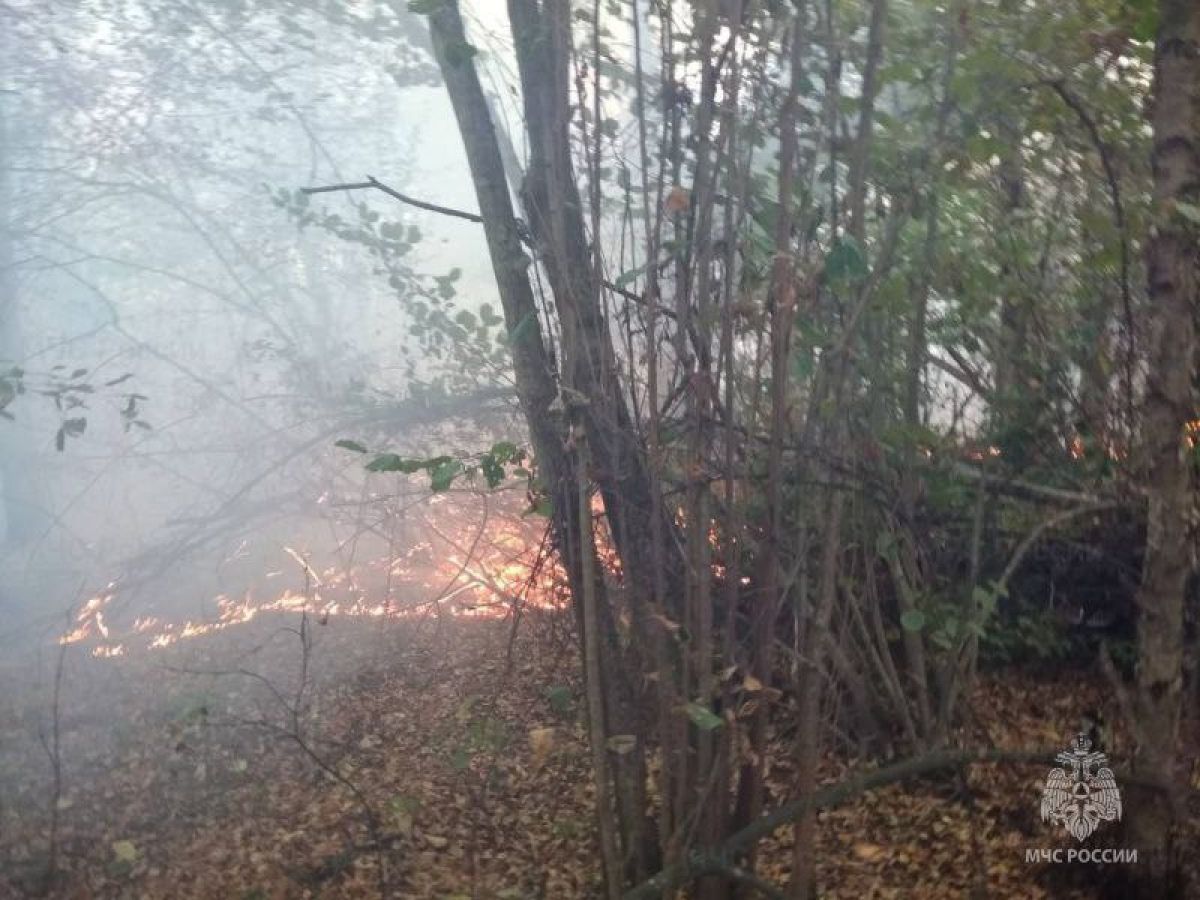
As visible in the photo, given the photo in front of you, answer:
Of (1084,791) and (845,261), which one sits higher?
(845,261)

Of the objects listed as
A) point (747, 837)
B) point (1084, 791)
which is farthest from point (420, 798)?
point (1084, 791)

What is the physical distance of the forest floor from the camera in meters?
3.93

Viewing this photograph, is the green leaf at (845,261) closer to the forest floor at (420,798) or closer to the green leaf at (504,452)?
the green leaf at (504,452)

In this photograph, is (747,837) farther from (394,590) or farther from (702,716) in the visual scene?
(394,590)

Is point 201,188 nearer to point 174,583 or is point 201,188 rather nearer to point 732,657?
point 174,583

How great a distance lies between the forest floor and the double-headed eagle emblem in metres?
0.08

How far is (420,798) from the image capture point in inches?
184

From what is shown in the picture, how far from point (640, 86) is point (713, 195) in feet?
1.11

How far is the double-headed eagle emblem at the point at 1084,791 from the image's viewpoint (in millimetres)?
3451

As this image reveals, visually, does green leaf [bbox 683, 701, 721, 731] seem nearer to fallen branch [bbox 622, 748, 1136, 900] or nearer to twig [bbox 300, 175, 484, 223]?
fallen branch [bbox 622, 748, 1136, 900]

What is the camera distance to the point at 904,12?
4332 millimetres

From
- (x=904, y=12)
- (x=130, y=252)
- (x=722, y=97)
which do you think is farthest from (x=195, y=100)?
Answer: (x=722, y=97)

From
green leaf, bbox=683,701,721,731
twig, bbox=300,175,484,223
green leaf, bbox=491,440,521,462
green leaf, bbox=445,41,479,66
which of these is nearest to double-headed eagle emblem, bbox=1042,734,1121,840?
green leaf, bbox=683,701,721,731

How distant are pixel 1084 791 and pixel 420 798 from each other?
2570 mm
